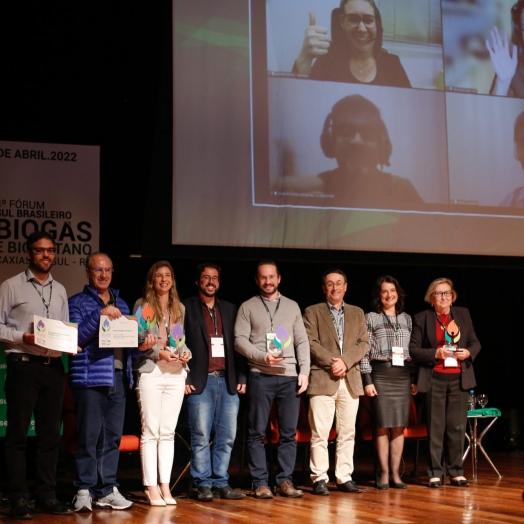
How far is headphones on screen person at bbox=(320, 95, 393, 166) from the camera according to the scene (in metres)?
5.89

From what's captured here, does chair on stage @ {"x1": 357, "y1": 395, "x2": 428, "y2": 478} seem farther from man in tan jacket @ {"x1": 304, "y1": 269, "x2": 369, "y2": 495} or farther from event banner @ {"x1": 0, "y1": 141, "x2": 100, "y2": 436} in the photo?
event banner @ {"x1": 0, "y1": 141, "x2": 100, "y2": 436}

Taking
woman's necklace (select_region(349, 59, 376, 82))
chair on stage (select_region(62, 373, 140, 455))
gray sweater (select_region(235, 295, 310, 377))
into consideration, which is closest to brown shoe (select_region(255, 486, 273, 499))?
gray sweater (select_region(235, 295, 310, 377))

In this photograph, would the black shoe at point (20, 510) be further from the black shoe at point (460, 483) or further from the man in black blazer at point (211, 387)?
the black shoe at point (460, 483)

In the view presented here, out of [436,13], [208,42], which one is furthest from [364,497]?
[436,13]

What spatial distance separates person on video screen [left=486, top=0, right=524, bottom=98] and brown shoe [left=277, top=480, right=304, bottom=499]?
3.51m

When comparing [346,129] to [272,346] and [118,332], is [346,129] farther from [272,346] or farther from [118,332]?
[118,332]

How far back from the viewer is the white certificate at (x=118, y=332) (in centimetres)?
423

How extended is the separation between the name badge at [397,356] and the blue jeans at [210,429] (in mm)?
1146

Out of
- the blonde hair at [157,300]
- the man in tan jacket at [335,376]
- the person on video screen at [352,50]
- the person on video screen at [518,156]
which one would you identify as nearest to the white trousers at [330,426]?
the man in tan jacket at [335,376]

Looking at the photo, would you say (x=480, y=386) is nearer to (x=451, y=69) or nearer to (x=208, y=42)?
(x=451, y=69)

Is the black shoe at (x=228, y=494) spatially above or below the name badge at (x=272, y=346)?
below

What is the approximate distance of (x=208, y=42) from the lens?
575 centimetres

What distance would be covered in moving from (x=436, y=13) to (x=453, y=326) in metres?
2.52

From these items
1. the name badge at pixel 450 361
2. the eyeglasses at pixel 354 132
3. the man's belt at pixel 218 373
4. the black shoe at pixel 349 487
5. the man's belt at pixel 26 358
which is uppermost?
the eyeglasses at pixel 354 132
